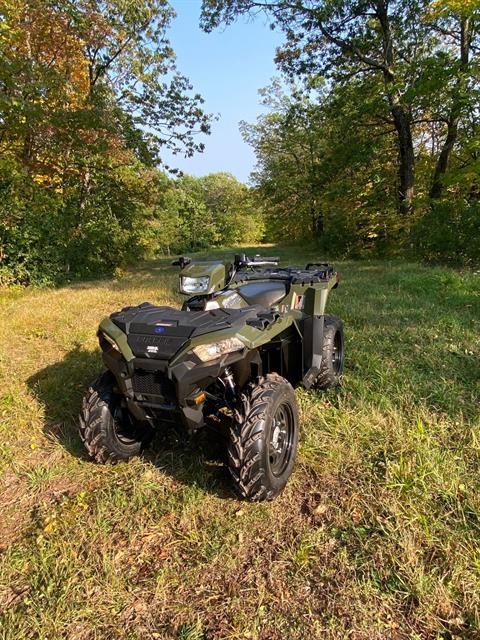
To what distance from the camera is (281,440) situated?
2.56m

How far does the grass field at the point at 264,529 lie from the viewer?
5.67 ft

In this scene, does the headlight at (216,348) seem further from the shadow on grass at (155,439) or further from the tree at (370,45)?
the tree at (370,45)

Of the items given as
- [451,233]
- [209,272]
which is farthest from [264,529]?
[451,233]

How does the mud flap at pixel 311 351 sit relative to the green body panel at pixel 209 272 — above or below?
below

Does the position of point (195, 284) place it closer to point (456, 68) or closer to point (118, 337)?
point (118, 337)

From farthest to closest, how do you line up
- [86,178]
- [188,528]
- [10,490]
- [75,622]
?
[86,178], [10,490], [188,528], [75,622]

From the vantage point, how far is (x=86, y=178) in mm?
12320

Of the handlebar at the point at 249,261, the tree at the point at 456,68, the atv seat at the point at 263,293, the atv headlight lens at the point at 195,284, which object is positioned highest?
the tree at the point at 456,68

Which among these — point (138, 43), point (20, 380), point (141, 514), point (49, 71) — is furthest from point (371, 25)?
point (141, 514)

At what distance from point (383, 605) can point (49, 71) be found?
1019cm

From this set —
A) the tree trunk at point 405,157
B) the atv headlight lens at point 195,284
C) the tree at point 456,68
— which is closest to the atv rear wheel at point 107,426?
the atv headlight lens at point 195,284

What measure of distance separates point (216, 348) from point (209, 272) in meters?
1.02

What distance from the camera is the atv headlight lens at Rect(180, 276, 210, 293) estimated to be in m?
2.98

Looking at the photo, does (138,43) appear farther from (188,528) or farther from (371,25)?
(188,528)
